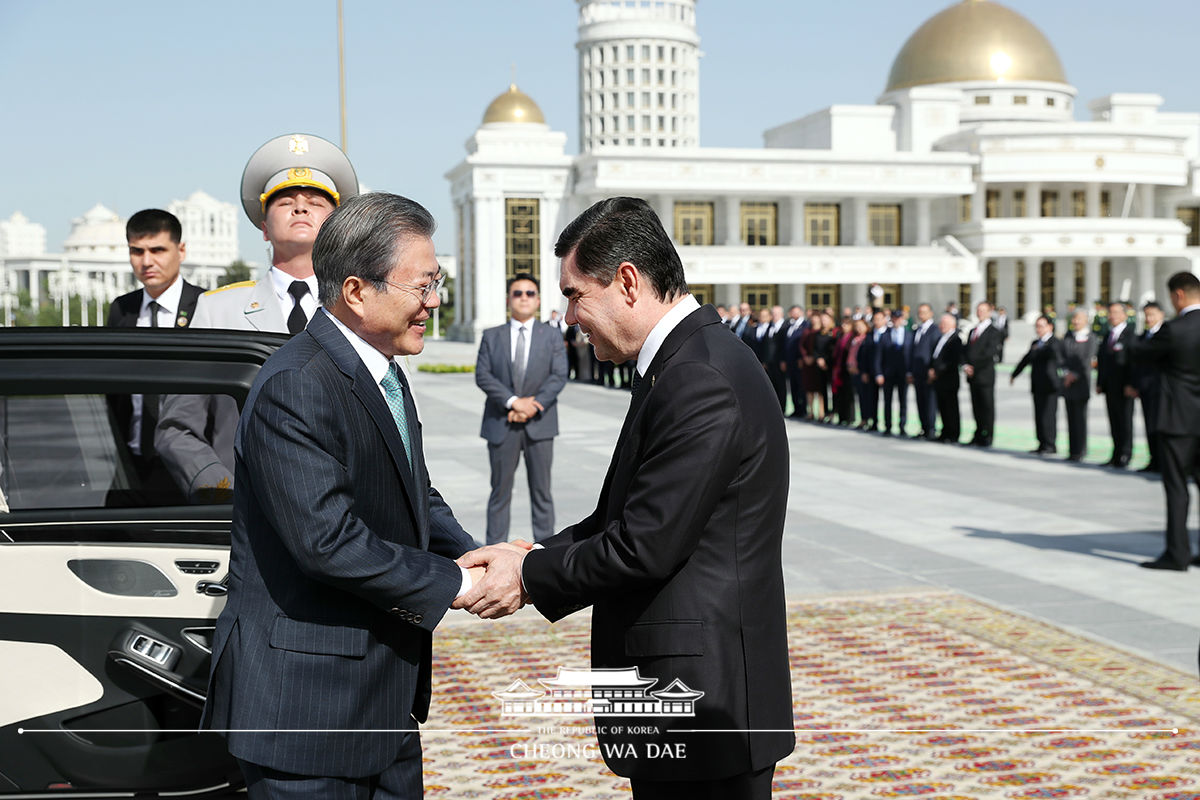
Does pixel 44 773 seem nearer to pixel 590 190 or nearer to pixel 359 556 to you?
pixel 359 556

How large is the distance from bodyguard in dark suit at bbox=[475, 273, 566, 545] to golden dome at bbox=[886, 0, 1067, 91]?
72.9m

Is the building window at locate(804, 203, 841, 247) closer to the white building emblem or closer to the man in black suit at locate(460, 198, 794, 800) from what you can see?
the man in black suit at locate(460, 198, 794, 800)

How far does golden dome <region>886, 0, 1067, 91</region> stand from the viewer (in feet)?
247

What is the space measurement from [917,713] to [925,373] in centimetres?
1243

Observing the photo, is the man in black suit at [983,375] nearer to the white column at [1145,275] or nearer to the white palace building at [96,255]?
the white column at [1145,275]

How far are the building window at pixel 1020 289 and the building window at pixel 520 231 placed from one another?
2591 centimetres

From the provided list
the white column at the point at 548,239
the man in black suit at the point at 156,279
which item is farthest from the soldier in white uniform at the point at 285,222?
the white column at the point at 548,239

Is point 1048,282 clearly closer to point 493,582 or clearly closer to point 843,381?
point 843,381

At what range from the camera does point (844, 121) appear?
221 ft

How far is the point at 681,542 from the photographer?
234 cm

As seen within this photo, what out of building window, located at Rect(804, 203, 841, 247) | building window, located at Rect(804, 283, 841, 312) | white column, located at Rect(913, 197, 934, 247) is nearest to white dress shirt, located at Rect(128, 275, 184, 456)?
building window, located at Rect(804, 283, 841, 312)

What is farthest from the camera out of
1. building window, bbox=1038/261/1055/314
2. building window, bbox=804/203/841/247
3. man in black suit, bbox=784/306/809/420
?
building window, bbox=1038/261/1055/314

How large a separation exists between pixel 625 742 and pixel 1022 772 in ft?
7.94

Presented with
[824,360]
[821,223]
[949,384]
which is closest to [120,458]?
[949,384]
